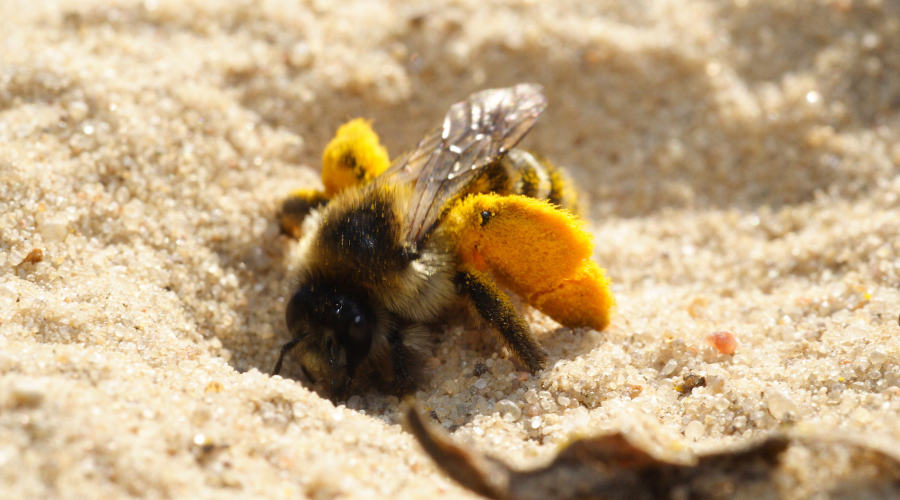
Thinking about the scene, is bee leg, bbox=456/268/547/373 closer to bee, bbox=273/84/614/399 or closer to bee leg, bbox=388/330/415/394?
bee, bbox=273/84/614/399

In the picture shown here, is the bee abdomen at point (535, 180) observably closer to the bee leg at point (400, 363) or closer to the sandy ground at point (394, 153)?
the sandy ground at point (394, 153)

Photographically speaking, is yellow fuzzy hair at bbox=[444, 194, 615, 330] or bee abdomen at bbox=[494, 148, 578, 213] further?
bee abdomen at bbox=[494, 148, 578, 213]

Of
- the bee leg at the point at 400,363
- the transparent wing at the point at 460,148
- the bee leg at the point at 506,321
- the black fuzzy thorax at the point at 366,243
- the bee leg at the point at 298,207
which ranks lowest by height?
the bee leg at the point at 400,363

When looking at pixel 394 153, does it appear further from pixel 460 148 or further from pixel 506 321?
pixel 506 321

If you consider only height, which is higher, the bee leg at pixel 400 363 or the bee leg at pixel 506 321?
the bee leg at pixel 506 321

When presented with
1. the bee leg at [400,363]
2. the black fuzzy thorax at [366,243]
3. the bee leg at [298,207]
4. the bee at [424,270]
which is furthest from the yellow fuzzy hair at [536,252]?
the bee leg at [298,207]

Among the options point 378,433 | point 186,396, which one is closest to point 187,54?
point 186,396

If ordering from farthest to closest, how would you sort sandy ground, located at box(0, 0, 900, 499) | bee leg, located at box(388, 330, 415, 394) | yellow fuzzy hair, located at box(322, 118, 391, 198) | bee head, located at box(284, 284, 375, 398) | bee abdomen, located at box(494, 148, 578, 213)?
1. yellow fuzzy hair, located at box(322, 118, 391, 198)
2. bee abdomen, located at box(494, 148, 578, 213)
3. bee leg, located at box(388, 330, 415, 394)
4. bee head, located at box(284, 284, 375, 398)
5. sandy ground, located at box(0, 0, 900, 499)

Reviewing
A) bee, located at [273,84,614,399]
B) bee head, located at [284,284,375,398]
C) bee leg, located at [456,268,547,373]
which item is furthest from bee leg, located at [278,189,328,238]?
bee leg, located at [456,268,547,373]

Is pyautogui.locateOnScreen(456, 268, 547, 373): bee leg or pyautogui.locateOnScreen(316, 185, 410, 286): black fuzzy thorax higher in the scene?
pyautogui.locateOnScreen(316, 185, 410, 286): black fuzzy thorax
